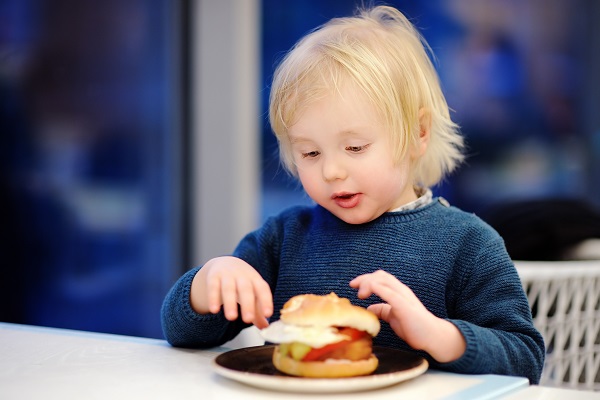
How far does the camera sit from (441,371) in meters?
0.85

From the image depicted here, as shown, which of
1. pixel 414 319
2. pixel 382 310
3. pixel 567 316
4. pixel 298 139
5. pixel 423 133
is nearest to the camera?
A: pixel 414 319

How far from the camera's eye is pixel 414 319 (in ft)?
2.74

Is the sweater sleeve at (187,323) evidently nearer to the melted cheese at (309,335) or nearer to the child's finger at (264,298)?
the child's finger at (264,298)

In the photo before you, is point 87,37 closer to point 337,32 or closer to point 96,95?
point 96,95

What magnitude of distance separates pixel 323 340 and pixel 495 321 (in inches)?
12.3

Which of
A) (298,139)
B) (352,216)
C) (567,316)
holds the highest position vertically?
(298,139)

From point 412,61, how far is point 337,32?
116mm

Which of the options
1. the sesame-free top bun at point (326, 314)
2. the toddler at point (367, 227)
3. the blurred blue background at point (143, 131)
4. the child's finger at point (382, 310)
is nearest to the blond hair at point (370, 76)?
the toddler at point (367, 227)

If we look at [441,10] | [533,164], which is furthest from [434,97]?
[533,164]

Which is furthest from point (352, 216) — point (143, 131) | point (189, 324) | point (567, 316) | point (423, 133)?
point (143, 131)

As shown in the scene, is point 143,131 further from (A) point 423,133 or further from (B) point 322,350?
(B) point 322,350

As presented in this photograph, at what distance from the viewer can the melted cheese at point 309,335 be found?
A: 0.74 m

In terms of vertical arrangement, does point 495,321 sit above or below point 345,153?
below

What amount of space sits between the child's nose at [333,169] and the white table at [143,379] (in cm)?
Answer: 26
